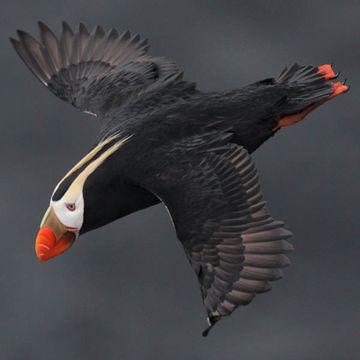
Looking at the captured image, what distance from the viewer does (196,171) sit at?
16.1m

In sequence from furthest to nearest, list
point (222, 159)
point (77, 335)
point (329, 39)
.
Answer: point (329, 39) → point (77, 335) → point (222, 159)

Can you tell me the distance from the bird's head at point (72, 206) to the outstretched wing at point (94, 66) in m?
1.23

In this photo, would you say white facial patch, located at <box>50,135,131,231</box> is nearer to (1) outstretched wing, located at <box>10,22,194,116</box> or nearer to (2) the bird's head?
(2) the bird's head

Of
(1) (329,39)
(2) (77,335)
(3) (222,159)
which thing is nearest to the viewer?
(3) (222,159)

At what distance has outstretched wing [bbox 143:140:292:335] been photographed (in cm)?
1576

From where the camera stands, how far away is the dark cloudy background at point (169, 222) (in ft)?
59.3

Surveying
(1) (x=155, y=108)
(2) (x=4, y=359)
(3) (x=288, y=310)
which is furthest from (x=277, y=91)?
(2) (x=4, y=359)

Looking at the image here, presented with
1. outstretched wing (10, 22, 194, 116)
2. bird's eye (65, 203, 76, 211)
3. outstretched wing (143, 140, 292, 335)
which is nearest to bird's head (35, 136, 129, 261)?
bird's eye (65, 203, 76, 211)

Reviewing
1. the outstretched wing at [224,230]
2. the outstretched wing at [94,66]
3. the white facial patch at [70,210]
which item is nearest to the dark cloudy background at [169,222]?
the outstretched wing at [94,66]

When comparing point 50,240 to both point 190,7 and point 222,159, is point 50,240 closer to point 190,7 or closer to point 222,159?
point 222,159

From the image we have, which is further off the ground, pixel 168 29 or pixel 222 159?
pixel 168 29

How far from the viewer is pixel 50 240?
16.3m

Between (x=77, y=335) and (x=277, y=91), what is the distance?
2996 millimetres

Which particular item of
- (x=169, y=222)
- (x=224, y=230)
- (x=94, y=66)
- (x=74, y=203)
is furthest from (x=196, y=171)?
(x=169, y=222)
